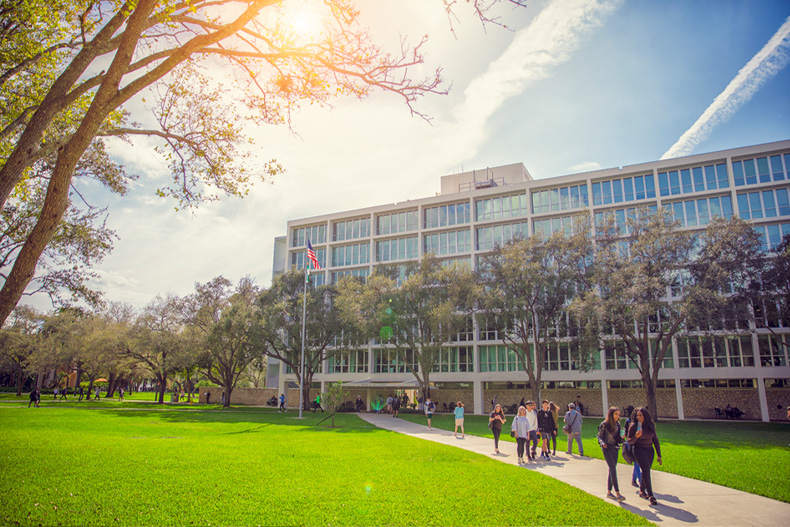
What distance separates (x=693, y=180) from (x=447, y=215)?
2304 centimetres

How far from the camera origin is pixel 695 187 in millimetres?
42719

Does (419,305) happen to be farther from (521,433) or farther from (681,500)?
(681,500)

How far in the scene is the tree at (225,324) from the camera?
1774 inches

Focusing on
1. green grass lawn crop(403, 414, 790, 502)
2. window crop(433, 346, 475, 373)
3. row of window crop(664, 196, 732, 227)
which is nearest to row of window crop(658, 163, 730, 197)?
row of window crop(664, 196, 732, 227)

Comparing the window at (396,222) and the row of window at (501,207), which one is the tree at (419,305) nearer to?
the row of window at (501,207)

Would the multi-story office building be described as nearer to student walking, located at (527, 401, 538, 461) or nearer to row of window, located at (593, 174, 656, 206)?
row of window, located at (593, 174, 656, 206)

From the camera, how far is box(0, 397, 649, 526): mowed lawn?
23.7 feet

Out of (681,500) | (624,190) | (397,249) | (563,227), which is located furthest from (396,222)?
(681,500)

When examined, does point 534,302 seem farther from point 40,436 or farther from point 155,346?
point 155,346

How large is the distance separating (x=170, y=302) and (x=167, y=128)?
46.5 meters

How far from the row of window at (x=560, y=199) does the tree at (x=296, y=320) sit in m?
22.0

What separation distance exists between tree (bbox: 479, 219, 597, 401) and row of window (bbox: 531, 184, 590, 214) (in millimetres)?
12060

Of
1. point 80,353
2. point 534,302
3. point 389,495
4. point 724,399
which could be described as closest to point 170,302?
point 80,353

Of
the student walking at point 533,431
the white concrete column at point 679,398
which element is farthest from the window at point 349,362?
the student walking at point 533,431
